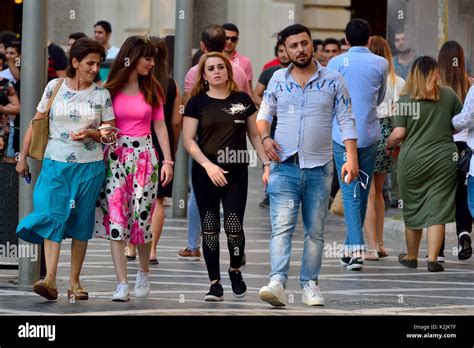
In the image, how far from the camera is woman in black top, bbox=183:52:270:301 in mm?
11219

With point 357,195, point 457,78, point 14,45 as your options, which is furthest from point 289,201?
point 14,45

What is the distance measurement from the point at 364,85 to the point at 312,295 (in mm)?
3250

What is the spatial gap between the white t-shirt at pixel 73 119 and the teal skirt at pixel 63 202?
0.21ft

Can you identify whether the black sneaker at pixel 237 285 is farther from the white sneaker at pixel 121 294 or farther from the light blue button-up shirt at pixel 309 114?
the light blue button-up shirt at pixel 309 114

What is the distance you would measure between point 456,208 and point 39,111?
199 inches

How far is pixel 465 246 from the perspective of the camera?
47.8 feet

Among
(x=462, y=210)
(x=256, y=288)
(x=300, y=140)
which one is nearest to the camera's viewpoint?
(x=300, y=140)

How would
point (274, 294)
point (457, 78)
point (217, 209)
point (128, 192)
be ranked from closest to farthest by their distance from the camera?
1. point (274, 294)
2. point (128, 192)
3. point (217, 209)
4. point (457, 78)

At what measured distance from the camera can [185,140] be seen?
11.3 m

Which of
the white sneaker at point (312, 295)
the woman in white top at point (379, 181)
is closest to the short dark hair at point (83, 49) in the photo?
the white sneaker at point (312, 295)

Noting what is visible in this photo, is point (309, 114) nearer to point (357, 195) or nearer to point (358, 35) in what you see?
point (357, 195)

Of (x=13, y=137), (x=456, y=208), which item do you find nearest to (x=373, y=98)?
(x=456, y=208)

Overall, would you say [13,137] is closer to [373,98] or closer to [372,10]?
[373,98]

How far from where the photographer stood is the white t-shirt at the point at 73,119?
10.9m
